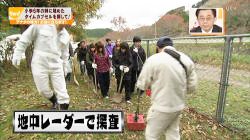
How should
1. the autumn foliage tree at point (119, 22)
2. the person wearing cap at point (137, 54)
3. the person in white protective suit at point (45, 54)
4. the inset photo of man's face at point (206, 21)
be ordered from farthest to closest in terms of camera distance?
1. the autumn foliage tree at point (119, 22)
2. the inset photo of man's face at point (206, 21)
3. the person wearing cap at point (137, 54)
4. the person in white protective suit at point (45, 54)

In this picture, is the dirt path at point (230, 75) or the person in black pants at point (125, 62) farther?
the person in black pants at point (125, 62)

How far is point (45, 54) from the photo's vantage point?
3.75 m

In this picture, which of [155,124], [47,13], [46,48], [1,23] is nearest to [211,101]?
[155,124]

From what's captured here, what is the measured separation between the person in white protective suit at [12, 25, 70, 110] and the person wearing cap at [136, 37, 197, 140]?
1.79 metres

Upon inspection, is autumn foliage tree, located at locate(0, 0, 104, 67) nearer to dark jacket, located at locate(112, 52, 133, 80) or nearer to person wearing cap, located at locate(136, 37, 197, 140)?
dark jacket, located at locate(112, 52, 133, 80)

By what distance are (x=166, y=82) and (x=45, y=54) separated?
2.29 meters

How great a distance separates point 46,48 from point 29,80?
4.82 metres

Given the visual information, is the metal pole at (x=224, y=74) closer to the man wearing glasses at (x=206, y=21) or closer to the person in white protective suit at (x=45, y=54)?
the person in white protective suit at (x=45, y=54)

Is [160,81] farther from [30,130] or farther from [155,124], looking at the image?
[30,130]
